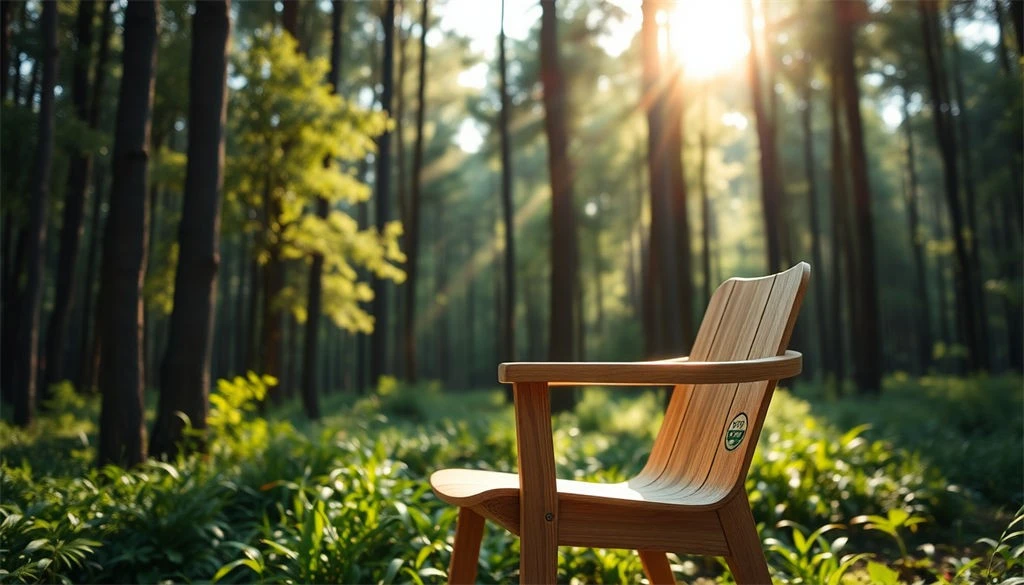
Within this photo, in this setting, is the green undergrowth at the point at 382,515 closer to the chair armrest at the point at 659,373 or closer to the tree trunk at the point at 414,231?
the chair armrest at the point at 659,373

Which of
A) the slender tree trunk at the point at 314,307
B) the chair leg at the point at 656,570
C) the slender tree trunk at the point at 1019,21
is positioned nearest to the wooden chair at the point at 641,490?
the chair leg at the point at 656,570

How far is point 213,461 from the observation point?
180 inches

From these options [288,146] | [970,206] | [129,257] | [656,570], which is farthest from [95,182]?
[970,206]

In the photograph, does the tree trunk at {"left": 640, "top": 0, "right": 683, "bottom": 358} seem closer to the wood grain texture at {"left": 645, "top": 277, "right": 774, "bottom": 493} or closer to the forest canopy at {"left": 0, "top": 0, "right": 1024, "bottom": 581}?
the forest canopy at {"left": 0, "top": 0, "right": 1024, "bottom": 581}

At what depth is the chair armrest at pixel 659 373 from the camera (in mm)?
1715

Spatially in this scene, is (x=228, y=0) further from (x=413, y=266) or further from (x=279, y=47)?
(x=413, y=266)

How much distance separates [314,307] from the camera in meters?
10.2

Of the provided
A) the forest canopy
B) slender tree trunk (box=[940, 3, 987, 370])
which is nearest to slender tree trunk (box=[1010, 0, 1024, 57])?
the forest canopy

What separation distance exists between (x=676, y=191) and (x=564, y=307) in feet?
7.80

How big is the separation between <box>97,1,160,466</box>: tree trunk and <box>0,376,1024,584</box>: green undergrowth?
0.92 feet

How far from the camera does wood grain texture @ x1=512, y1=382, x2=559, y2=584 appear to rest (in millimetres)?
1742

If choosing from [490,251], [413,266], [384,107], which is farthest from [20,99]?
[490,251]

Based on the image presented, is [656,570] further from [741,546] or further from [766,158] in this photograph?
[766,158]

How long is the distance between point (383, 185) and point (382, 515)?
36.3ft
